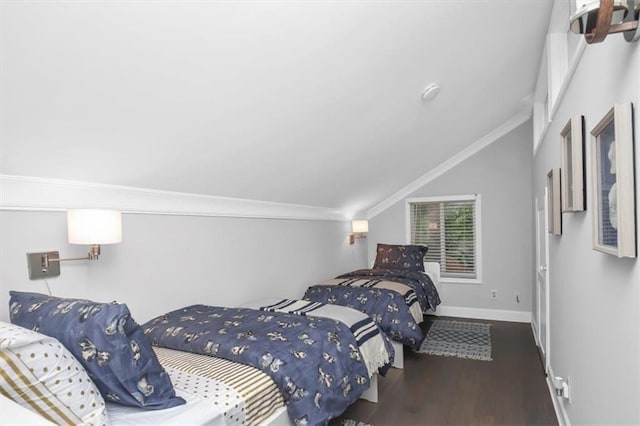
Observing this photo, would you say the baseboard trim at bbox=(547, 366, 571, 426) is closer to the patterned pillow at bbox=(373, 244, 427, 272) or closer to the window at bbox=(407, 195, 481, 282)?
the patterned pillow at bbox=(373, 244, 427, 272)

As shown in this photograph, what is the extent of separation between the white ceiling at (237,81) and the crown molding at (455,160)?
150 centimetres

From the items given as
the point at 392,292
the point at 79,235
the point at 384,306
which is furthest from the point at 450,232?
the point at 79,235

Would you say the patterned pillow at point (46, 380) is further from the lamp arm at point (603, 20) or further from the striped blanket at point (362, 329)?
the lamp arm at point (603, 20)

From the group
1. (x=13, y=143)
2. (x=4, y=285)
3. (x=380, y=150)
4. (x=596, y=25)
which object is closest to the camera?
(x=596, y=25)

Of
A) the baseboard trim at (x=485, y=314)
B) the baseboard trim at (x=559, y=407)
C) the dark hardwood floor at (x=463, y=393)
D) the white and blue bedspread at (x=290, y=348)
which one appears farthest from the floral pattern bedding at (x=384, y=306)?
the baseboard trim at (x=485, y=314)

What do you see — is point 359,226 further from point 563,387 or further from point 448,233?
point 563,387

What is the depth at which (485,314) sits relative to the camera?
5297 millimetres

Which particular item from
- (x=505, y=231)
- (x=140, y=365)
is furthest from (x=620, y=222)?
(x=505, y=231)

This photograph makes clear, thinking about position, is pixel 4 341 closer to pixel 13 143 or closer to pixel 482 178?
pixel 13 143

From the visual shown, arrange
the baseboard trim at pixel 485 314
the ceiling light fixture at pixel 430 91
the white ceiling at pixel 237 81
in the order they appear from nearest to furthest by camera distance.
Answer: the white ceiling at pixel 237 81 → the ceiling light fixture at pixel 430 91 → the baseboard trim at pixel 485 314

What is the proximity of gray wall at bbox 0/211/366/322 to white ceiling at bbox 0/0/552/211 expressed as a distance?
0.28 metres

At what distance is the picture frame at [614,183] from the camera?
1083 mm

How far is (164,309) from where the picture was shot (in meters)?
2.68

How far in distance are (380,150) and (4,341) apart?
11.0 feet
